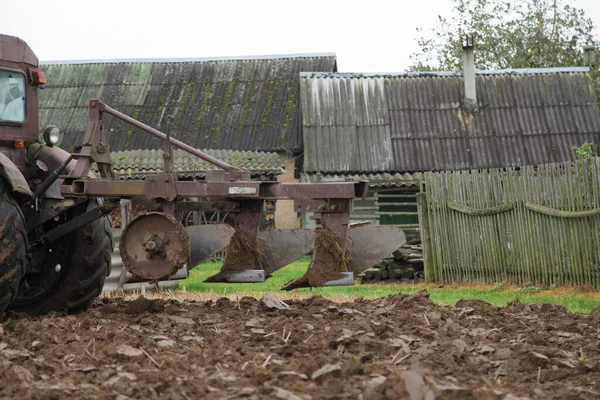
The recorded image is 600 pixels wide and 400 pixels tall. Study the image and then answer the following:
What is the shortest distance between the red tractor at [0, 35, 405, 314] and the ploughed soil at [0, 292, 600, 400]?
15.8 inches

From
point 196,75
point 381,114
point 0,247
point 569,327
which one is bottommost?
point 569,327

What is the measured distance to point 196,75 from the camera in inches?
1131

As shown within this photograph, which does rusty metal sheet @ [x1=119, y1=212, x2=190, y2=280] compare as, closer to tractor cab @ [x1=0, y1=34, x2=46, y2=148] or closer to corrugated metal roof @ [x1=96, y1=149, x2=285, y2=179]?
tractor cab @ [x1=0, y1=34, x2=46, y2=148]

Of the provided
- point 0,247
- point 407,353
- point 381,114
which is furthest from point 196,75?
point 407,353

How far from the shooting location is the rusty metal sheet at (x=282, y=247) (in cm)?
875

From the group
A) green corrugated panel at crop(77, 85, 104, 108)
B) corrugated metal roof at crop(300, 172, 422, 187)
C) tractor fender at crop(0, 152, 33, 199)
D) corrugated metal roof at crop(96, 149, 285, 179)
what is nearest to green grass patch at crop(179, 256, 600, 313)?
corrugated metal roof at crop(96, 149, 285, 179)

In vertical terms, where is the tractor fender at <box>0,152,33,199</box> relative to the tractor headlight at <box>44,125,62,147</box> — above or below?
below

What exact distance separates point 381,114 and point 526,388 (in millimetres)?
18806

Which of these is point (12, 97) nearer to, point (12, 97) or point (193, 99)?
point (12, 97)

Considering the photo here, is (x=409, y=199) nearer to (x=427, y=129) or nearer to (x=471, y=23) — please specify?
(x=427, y=129)

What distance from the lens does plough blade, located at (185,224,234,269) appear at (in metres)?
8.60

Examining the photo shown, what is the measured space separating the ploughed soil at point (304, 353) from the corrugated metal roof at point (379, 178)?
12709 mm

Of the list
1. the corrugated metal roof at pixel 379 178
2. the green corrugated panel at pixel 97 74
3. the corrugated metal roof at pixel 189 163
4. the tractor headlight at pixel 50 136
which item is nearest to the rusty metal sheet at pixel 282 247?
the tractor headlight at pixel 50 136

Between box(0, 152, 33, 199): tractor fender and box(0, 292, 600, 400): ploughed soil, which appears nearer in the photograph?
box(0, 292, 600, 400): ploughed soil
